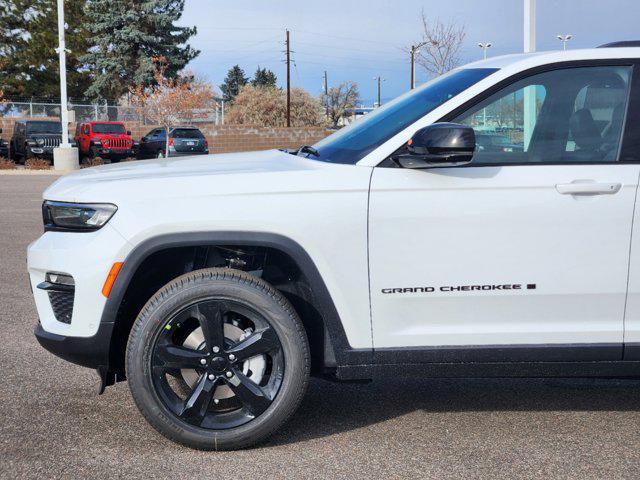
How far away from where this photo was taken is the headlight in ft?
12.8

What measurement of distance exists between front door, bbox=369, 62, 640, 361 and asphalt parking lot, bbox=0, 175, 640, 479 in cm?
47

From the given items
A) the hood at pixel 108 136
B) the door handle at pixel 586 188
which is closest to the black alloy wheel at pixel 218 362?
the door handle at pixel 586 188

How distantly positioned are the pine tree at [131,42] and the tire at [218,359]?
51.0 meters

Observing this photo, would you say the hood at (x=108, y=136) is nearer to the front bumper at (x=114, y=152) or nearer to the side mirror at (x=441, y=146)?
the front bumper at (x=114, y=152)

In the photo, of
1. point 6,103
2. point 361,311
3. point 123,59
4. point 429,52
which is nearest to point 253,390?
point 361,311

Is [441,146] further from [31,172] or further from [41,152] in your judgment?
[41,152]

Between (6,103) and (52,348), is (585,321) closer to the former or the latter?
(52,348)

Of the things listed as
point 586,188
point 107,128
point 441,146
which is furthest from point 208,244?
point 107,128

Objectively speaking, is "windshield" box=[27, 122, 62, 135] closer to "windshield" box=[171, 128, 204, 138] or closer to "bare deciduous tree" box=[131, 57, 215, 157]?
"windshield" box=[171, 128, 204, 138]

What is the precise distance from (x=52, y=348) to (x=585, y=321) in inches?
98.3

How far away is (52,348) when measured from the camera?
3.99 m

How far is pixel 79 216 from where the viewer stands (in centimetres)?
394

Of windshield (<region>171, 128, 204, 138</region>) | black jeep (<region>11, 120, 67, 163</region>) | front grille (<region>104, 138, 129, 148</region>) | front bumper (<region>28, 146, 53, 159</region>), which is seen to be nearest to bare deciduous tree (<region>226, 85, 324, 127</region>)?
windshield (<region>171, 128, 204, 138</region>)

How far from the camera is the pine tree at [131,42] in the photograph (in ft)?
174
